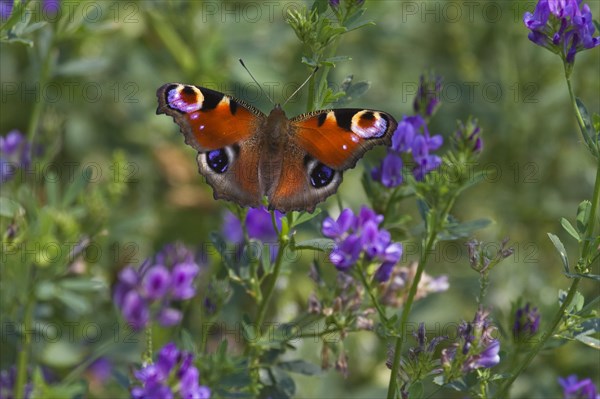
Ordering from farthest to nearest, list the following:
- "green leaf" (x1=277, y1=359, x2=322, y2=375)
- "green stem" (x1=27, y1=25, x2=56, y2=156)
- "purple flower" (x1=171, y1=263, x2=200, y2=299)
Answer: "green stem" (x1=27, y1=25, x2=56, y2=156)
"purple flower" (x1=171, y1=263, x2=200, y2=299)
"green leaf" (x1=277, y1=359, x2=322, y2=375)

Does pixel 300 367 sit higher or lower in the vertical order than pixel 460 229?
lower

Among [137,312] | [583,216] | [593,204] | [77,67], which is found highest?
[593,204]

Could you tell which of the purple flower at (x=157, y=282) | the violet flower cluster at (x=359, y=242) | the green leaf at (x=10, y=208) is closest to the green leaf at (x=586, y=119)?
the violet flower cluster at (x=359, y=242)

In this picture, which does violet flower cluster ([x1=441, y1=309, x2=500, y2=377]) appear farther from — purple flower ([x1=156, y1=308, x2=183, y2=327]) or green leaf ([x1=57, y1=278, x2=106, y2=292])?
green leaf ([x1=57, y1=278, x2=106, y2=292])

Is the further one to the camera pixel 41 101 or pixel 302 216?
pixel 41 101

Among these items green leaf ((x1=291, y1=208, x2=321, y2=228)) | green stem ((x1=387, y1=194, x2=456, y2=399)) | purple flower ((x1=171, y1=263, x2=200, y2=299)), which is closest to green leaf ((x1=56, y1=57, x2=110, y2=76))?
purple flower ((x1=171, y1=263, x2=200, y2=299))

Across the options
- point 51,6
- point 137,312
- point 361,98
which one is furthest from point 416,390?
point 361,98

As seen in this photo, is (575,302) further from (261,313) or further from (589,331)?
(261,313)
